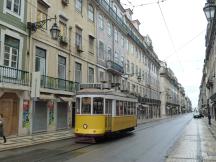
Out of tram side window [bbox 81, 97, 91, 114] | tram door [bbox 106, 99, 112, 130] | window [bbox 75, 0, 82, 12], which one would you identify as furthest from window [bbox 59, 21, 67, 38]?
tram door [bbox 106, 99, 112, 130]

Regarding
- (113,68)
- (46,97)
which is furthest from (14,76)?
(113,68)

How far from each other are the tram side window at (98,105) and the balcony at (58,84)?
6.19m

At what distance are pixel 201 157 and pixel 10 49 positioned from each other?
13.4 metres

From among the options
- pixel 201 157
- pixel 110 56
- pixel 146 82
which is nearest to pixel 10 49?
pixel 201 157

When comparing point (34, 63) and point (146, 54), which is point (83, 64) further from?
point (146, 54)

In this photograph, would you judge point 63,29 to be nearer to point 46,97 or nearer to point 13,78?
point 46,97

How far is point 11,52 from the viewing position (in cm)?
2016

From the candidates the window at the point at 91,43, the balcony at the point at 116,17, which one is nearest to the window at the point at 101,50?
the window at the point at 91,43

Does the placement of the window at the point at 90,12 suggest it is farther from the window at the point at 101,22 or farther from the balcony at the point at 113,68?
the balcony at the point at 113,68

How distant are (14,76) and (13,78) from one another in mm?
225

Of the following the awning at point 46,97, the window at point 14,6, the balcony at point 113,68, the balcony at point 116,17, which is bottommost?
the awning at point 46,97

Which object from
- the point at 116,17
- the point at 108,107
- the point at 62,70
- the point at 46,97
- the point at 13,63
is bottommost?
the point at 108,107

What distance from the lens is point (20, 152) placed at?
13.4m

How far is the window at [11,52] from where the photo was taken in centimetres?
1975
